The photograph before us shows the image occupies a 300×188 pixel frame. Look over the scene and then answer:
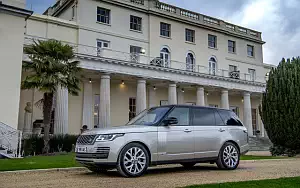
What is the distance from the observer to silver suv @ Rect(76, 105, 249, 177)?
7.43 metres

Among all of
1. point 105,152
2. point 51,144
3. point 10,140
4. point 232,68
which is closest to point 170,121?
point 105,152

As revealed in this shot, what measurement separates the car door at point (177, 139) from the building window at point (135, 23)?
73.9ft

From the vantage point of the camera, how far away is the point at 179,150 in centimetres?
834

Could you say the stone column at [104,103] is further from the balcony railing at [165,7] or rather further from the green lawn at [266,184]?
the green lawn at [266,184]

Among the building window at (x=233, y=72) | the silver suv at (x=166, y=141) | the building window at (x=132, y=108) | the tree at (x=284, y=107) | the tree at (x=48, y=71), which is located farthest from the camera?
the building window at (x=233, y=72)

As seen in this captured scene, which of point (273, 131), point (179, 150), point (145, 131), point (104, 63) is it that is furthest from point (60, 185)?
point (104, 63)

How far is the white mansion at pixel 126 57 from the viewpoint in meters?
19.3

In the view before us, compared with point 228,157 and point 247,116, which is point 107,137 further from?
point 247,116

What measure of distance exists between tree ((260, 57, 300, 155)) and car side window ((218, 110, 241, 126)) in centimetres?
842

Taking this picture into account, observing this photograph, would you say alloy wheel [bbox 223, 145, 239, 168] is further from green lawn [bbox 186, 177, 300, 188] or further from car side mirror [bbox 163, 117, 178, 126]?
green lawn [bbox 186, 177, 300, 188]

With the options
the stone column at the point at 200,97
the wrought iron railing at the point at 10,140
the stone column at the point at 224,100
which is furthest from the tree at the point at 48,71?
the stone column at the point at 224,100

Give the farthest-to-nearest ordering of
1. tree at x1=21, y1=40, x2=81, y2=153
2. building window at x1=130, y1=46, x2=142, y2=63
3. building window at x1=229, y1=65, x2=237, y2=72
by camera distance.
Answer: building window at x1=229, y1=65, x2=237, y2=72
building window at x1=130, y1=46, x2=142, y2=63
tree at x1=21, y1=40, x2=81, y2=153

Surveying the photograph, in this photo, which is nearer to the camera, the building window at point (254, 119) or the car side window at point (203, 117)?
the car side window at point (203, 117)

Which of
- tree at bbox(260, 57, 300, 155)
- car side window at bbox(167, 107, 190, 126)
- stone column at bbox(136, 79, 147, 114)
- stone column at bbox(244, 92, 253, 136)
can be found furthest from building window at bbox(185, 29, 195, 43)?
car side window at bbox(167, 107, 190, 126)
